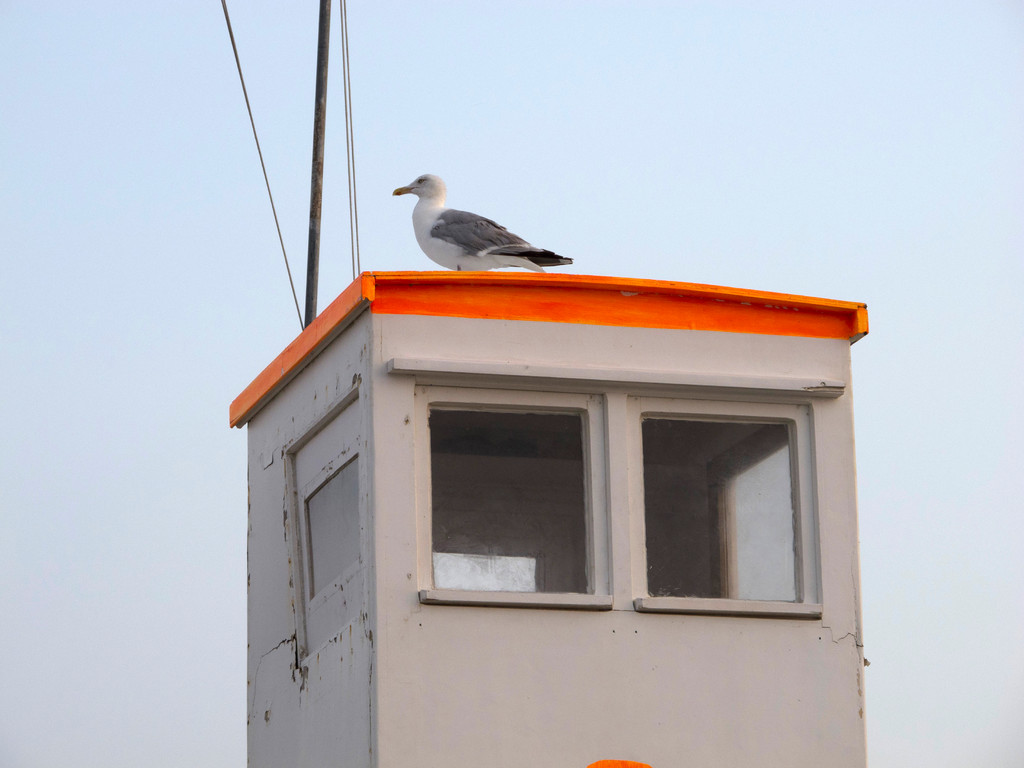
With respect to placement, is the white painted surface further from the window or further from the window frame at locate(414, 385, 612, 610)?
the window

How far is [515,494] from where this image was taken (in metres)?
8.69

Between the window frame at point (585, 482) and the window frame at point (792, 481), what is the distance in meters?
0.16

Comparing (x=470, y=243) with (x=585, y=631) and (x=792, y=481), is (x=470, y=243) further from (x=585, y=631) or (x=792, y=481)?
(x=585, y=631)

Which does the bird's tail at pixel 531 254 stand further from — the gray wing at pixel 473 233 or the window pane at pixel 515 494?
the window pane at pixel 515 494

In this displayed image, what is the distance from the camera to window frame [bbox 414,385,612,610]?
26.8ft

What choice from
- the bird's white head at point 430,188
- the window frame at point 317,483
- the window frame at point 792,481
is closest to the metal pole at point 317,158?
the bird's white head at point 430,188

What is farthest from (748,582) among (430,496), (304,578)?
(304,578)

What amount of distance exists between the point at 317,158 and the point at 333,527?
496cm

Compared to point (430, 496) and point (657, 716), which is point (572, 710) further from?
point (430, 496)

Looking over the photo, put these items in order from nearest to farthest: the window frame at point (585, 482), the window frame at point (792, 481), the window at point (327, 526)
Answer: the window frame at point (585, 482), the window frame at point (792, 481), the window at point (327, 526)

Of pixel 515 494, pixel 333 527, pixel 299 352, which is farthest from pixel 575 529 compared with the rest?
pixel 299 352

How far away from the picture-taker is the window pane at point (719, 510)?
8.62m

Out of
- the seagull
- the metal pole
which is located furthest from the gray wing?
the metal pole

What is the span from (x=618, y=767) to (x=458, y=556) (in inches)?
50.7
